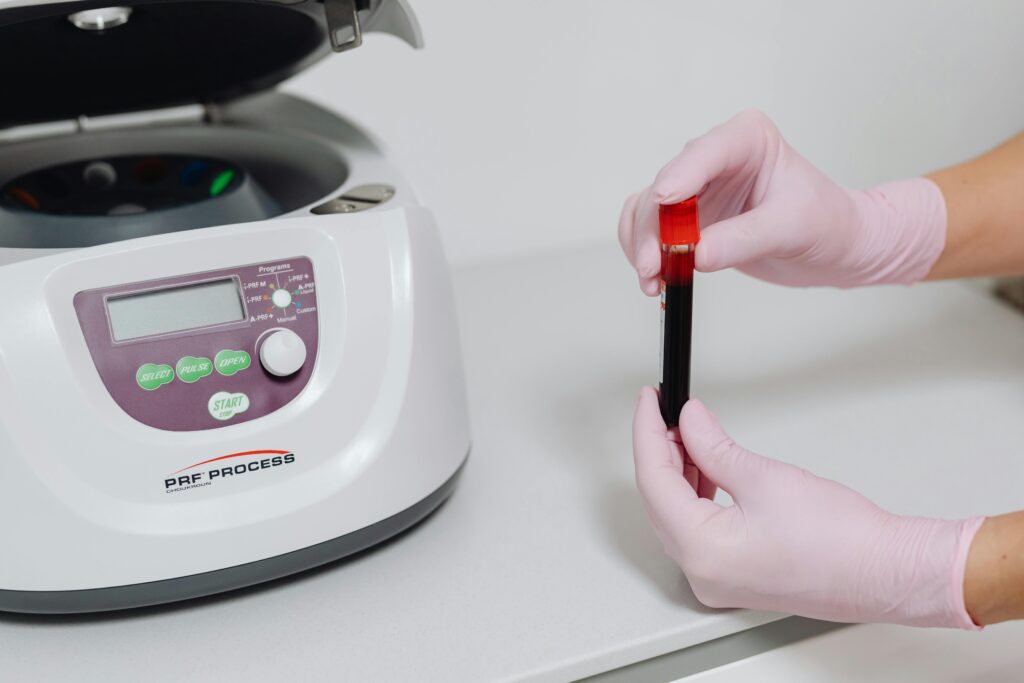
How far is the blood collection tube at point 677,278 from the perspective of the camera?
0.73 m

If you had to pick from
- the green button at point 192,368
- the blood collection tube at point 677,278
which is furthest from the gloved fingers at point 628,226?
the green button at point 192,368

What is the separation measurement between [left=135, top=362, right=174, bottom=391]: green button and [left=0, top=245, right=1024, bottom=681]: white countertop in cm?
17

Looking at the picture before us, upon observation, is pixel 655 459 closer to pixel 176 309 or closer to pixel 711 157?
pixel 711 157

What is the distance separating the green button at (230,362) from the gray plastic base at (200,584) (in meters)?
0.13

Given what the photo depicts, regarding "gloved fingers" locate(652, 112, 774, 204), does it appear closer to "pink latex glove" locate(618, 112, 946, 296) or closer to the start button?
"pink latex glove" locate(618, 112, 946, 296)

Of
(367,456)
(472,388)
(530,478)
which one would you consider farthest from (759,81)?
(367,456)

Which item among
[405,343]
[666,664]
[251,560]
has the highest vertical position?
[405,343]

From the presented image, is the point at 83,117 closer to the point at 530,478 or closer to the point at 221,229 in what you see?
the point at 221,229

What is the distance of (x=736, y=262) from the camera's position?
2.74ft

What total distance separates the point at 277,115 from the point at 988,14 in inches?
40.1

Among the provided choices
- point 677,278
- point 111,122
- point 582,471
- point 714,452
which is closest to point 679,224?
point 677,278

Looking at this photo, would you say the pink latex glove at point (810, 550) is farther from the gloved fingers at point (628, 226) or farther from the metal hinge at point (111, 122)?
the metal hinge at point (111, 122)

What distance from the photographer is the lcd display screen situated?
0.73 m

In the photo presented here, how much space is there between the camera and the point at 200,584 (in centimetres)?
→ 74
